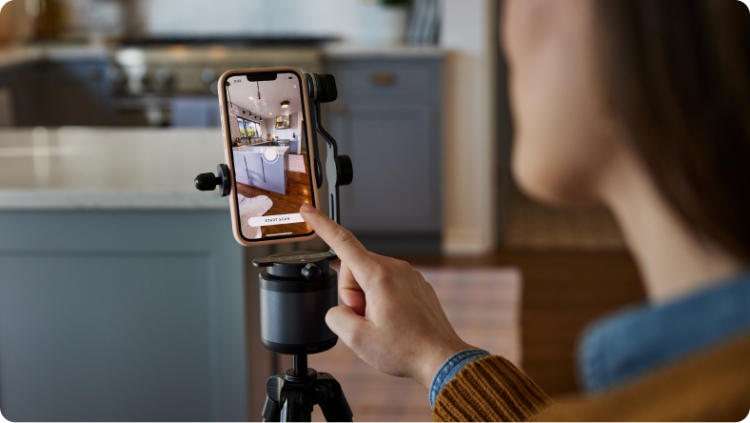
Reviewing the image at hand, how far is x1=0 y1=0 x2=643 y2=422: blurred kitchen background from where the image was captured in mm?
1355

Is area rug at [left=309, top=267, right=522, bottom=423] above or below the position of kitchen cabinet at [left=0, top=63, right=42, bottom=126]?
below

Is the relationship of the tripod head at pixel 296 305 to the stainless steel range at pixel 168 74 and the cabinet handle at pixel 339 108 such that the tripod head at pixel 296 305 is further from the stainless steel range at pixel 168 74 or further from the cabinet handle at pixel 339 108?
the stainless steel range at pixel 168 74

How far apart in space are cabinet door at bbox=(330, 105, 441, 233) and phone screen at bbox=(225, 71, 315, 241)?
2.67 m

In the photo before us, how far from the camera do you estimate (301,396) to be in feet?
2.20

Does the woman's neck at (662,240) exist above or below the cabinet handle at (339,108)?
above

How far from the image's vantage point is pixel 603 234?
3781 millimetres

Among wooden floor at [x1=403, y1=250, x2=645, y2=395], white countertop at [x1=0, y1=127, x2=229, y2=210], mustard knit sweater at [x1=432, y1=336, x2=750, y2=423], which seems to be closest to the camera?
mustard knit sweater at [x1=432, y1=336, x2=750, y2=423]

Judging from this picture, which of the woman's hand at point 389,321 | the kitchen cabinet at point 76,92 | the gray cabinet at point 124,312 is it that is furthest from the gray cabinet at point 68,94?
the woman's hand at point 389,321

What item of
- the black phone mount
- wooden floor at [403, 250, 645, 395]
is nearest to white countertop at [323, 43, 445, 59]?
wooden floor at [403, 250, 645, 395]

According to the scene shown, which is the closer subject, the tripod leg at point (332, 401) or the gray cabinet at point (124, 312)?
the tripod leg at point (332, 401)

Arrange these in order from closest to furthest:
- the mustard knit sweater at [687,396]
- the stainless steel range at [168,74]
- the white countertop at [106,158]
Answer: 1. the mustard knit sweater at [687,396]
2. the white countertop at [106,158]
3. the stainless steel range at [168,74]

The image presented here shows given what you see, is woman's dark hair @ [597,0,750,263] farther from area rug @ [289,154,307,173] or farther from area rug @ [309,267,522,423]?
area rug @ [309,267,522,423]

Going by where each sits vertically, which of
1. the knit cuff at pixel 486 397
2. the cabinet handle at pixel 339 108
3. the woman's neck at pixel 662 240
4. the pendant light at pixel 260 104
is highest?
the pendant light at pixel 260 104

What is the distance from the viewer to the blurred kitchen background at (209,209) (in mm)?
1355
